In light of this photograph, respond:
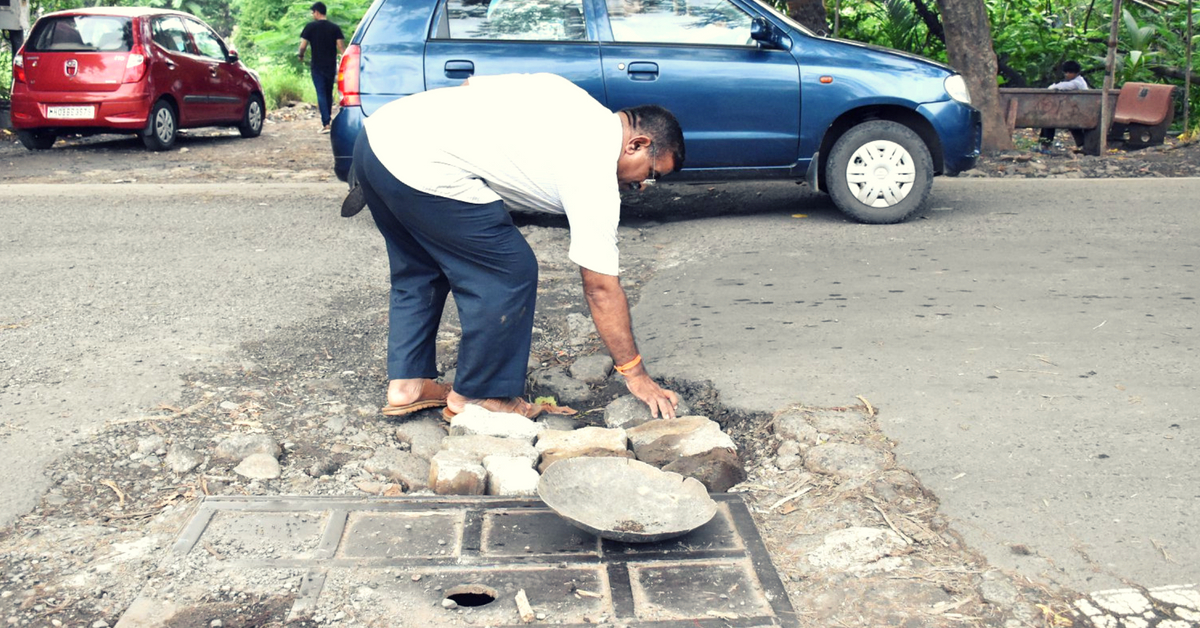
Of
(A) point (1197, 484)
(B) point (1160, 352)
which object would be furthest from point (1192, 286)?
(A) point (1197, 484)

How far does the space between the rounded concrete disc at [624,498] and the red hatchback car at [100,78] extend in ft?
32.6

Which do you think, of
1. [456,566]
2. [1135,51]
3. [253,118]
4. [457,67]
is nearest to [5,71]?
[253,118]

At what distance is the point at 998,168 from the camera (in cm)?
984

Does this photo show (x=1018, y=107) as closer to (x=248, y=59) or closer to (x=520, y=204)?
(x=520, y=204)

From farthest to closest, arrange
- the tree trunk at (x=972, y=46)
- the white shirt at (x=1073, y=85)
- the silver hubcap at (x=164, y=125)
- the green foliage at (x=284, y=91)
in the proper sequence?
the green foliage at (x=284, y=91) → the silver hubcap at (x=164, y=125) → the white shirt at (x=1073, y=85) → the tree trunk at (x=972, y=46)

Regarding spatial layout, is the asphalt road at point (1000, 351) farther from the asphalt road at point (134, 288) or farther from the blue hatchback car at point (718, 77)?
Answer: the asphalt road at point (134, 288)

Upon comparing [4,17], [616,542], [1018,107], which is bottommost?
[616,542]

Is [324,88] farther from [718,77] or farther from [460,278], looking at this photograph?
[460,278]

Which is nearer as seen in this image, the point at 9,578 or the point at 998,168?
the point at 9,578

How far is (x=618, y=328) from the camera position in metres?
3.34

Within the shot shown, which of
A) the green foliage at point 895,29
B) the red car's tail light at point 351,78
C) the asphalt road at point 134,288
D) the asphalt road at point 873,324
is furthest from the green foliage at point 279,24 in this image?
the red car's tail light at point 351,78

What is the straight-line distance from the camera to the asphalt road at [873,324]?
3057 mm

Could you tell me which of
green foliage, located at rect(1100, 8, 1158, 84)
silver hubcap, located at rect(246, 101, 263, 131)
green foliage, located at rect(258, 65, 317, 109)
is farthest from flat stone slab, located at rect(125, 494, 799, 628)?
green foliage, located at rect(258, 65, 317, 109)

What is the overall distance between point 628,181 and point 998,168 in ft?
24.4
